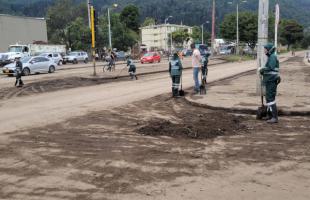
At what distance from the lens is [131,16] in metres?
113

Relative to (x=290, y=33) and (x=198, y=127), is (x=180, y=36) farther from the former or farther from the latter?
(x=198, y=127)

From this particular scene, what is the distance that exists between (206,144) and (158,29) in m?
141

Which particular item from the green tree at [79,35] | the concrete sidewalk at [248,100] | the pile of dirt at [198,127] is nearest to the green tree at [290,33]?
the green tree at [79,35]

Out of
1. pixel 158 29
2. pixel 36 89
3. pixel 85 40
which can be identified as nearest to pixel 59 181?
pixel 36 89

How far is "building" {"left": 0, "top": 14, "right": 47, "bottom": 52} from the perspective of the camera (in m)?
70.7

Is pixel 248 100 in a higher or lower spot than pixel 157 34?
lower

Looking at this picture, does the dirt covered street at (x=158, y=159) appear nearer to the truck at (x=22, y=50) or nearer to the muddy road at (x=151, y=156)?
the muddy road at (x=151, y=156)

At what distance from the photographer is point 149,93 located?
18.0 meters

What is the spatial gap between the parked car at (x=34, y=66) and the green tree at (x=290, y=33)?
83.0m

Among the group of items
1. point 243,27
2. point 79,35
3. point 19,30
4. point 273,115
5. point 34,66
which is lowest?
point 273,115

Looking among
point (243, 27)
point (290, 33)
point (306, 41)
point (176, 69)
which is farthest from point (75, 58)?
point (306, 41)

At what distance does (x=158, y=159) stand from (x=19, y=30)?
71.8m

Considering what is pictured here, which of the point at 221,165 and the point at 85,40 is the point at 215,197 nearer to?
the point at 221,165

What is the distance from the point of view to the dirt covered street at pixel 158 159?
18.6 ft
